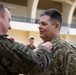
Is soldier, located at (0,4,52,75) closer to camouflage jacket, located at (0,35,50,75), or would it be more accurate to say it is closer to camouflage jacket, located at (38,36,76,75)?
camouflage jacket, located at (0,35,50,75)

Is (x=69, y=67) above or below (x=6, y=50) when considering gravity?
below

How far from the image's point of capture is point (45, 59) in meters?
1.38

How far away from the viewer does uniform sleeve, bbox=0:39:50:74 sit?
1323 mm

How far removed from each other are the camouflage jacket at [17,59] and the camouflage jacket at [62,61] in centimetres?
72

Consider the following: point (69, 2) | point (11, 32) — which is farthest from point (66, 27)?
point (11, 32)

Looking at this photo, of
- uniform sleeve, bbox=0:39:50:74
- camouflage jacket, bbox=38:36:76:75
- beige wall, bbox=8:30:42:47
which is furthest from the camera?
beige wall, bbox=8:30:42:47

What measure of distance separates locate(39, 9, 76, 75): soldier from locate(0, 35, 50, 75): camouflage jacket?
720 mm

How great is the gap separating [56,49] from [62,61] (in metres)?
0.12

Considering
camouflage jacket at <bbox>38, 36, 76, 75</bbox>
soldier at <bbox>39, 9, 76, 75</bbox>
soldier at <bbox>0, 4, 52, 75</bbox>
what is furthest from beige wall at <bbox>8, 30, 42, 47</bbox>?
soldier at <bbox>0, 4, 52, 75</bbox>

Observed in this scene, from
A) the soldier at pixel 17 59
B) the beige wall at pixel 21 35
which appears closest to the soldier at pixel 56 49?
the soldier at pixel 17 59

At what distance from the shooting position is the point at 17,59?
132cm

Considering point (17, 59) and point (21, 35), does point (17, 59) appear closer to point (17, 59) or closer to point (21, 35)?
point (17, 59)

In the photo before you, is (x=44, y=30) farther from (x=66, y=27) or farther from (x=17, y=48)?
(x=66, y=27)

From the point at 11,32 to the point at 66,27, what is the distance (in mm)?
4899
